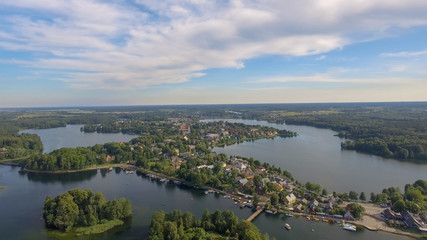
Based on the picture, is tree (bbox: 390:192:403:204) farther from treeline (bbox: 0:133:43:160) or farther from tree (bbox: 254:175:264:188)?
treeline (bbox: 0:133:43:160)

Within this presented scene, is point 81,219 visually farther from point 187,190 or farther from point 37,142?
point 37,142

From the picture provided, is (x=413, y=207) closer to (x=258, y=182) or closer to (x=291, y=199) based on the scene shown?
(x=291, y=199)

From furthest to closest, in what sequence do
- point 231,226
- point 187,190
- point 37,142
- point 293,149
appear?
point 37,142 < point 293,149 < point 187,190 < point 231,226

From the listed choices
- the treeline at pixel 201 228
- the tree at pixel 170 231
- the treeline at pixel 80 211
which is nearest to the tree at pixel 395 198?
the treeline at pixel 201 228

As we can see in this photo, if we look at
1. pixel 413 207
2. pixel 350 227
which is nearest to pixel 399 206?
pixel 413 207

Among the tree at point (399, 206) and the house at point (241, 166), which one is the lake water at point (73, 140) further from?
the tree at point (399, 206)

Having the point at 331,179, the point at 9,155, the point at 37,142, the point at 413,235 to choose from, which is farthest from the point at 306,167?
the point at 37,142
